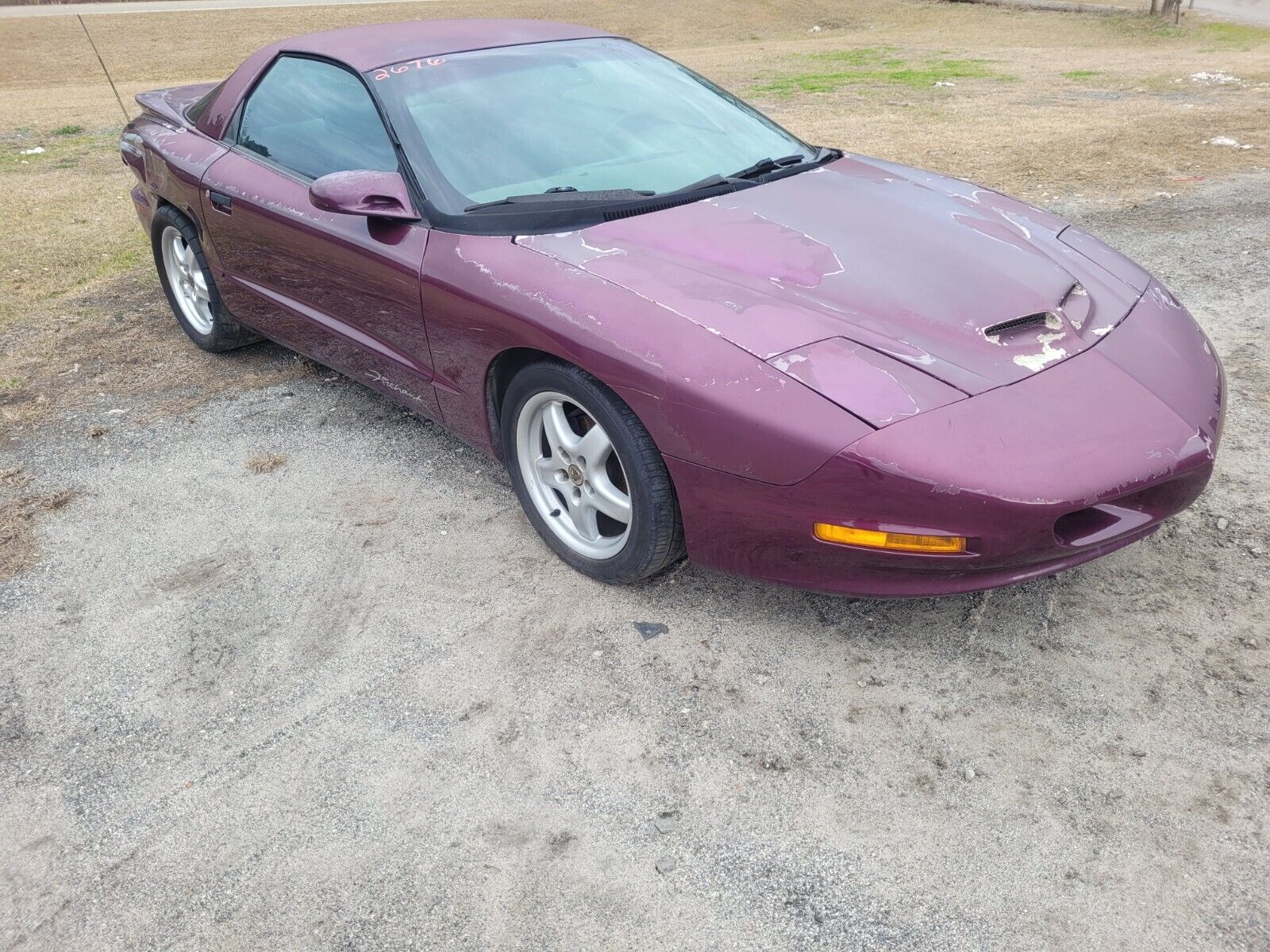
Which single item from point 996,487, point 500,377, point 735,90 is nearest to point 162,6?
point 735,90

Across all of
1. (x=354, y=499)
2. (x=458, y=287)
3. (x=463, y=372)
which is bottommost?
(x=354, y=499)

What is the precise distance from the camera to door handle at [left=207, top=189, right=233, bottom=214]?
13.0 ft

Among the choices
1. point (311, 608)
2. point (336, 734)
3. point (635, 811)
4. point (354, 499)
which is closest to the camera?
point (635, 811)

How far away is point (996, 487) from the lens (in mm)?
2223

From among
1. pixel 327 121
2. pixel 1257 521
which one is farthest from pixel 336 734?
pixel 1257 521

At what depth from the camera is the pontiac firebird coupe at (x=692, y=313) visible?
7.64 ft

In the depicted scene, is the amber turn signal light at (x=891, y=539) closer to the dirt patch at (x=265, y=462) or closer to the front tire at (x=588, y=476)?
the front tire at (x=588, y=476)

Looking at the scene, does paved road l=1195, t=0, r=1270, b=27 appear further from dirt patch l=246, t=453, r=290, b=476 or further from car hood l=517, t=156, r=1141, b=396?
dirt patch l=246, t=453, r=290, b=476

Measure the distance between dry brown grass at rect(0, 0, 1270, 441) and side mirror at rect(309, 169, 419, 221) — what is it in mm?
1628

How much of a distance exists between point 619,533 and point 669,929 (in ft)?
4.10

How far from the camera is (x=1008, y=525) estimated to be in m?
2.25

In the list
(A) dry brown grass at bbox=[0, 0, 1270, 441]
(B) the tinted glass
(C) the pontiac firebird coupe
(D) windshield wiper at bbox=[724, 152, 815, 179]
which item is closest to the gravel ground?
(C) the pontiac firebird coupe

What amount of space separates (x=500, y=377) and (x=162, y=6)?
26.1m

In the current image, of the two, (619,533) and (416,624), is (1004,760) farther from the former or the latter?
(416,624)
